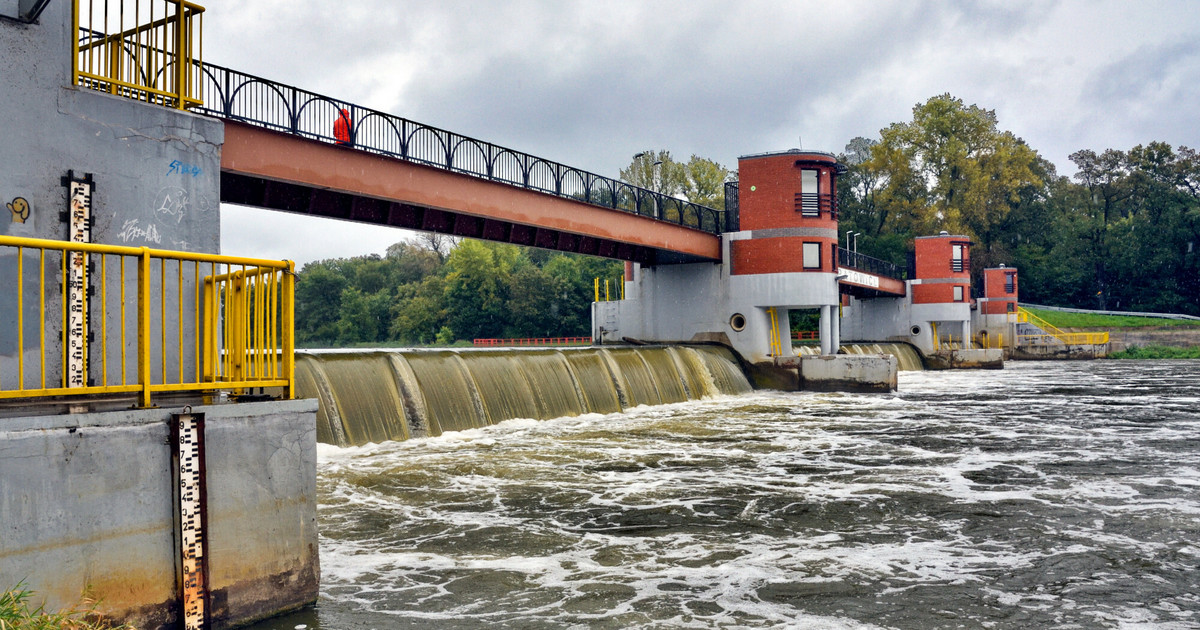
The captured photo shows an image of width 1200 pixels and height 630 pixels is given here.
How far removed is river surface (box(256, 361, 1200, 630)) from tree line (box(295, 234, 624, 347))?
55682 mm

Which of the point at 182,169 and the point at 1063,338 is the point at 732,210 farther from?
the point at 1063,338

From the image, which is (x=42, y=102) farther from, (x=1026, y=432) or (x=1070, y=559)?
(x=1026, y=432)

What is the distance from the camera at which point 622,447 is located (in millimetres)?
19266

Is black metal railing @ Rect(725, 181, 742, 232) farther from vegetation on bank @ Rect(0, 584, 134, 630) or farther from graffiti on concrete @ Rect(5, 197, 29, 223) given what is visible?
vegetation on bank @ Rect(0, 584, 134, 630)

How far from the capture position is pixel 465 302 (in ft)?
271

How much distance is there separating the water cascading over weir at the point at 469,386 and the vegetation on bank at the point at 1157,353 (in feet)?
162

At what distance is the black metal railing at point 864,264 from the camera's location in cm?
4903

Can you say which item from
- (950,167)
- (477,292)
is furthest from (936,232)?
(477,292)

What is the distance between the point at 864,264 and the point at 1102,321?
2873cm

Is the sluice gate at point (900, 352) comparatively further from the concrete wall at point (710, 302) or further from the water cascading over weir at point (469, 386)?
the water cascading over weir at point (469, 386)

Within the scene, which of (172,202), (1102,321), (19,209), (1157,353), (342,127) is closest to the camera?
(19,209)

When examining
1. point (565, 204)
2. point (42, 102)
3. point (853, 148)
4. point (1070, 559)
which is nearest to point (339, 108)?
point (565, 204)

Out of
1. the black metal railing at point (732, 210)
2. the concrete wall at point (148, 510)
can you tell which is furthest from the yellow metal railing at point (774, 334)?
the concrete wall at point (148, 510)

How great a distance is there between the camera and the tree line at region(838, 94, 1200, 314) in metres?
83.1
